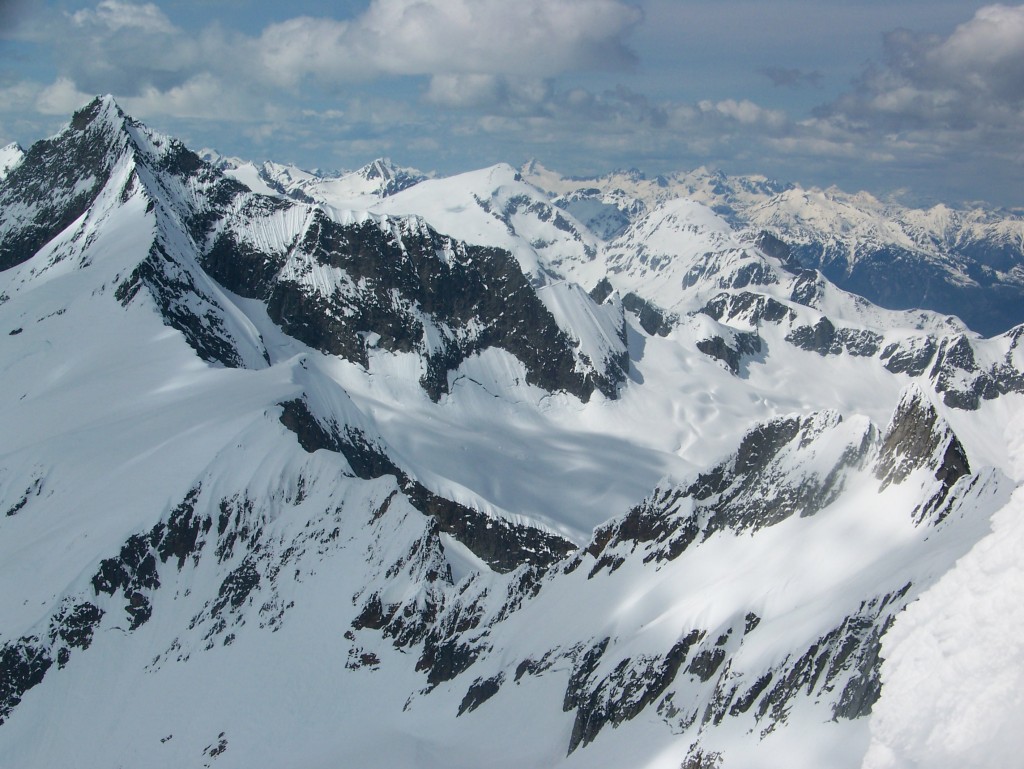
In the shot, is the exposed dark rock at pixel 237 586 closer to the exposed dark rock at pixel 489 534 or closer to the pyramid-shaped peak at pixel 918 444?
the exposed dark rock at pixel 489 534

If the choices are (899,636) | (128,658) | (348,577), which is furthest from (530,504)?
(899,636)

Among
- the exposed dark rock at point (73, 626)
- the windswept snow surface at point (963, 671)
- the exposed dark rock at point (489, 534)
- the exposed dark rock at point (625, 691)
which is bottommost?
the exposed dark rock at point (489, 534)

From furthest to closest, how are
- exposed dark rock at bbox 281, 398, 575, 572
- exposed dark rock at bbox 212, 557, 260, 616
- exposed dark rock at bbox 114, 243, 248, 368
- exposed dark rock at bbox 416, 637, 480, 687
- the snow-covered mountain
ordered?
exposed dark rock at bbox 114, 243, 248, 368 → exposed dark rock at bbox 281, 398, 575, 572 → exposed dark rock at bbox 212, 557, 260, 616 → exposed dark rock at bbox 416, 637, 480, 687 → the snow-covered mountain

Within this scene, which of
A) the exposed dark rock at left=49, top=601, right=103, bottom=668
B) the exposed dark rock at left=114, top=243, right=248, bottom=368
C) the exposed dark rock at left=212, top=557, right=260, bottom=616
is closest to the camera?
the exposed dark rock at left=49, top=601, right=103, bottom=668

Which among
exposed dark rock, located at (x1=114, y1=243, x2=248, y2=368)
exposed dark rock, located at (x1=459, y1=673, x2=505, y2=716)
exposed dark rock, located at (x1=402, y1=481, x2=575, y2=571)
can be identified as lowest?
exposed dark rock, located at (x1=402, y1=481, x2=575, y2=571)

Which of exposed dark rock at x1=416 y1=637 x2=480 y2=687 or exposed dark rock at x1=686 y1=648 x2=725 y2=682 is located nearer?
exposed dark rock at x1=686 y1=648 x2=725 y2=682

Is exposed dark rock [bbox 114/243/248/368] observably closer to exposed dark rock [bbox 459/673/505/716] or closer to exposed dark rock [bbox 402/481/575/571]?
exposed dark rock [bbox 402/481/575/571]

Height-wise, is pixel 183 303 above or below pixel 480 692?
above

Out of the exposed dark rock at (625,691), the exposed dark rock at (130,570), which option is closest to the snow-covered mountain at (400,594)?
the exposed dark rock at (625,691)

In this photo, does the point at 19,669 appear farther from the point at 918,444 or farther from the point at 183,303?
the point at 183,303

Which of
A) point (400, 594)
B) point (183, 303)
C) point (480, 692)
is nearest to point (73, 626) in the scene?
point (400, 594)

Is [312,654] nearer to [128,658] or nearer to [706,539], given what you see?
[128,658]

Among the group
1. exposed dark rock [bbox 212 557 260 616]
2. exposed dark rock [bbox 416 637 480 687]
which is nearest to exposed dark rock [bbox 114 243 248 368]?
exposed dark rock [bbox 212 557 260 616]
